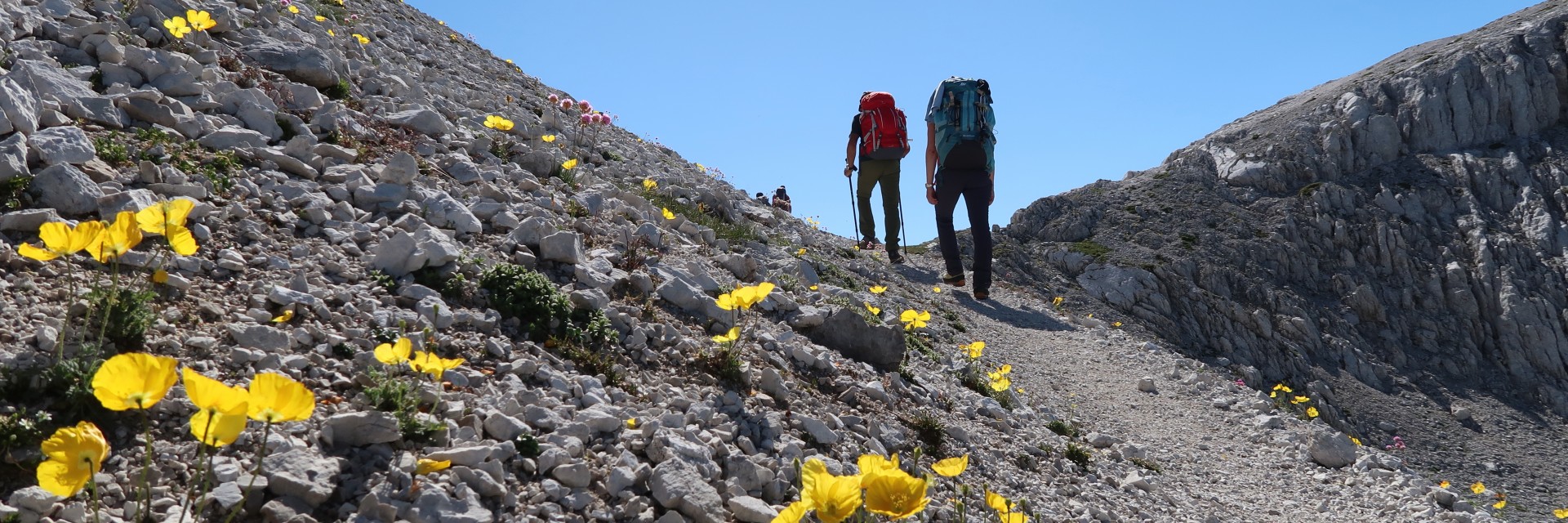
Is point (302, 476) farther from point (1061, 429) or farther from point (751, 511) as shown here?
point (1061, 429)

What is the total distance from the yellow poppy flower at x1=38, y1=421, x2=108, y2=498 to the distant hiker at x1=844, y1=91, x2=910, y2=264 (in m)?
13.2

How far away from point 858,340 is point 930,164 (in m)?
6.36

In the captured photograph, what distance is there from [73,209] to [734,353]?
141 inches

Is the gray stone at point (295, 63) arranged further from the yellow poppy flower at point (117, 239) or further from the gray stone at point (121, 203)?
the yellow poppy flower at point (117, 239)

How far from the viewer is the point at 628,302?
5.85 metres

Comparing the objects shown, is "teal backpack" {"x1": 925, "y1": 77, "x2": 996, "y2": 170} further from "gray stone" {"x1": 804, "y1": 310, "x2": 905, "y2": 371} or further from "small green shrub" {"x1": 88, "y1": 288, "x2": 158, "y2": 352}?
"small green shrub" {"x1": 88, "y1": 288, "x2": 158, "y2": 352}

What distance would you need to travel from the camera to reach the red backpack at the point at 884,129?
14.8 m

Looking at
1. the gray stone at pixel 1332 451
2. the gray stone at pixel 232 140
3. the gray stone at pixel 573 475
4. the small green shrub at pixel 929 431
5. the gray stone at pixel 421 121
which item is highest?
the gray stone at pixel 421 121

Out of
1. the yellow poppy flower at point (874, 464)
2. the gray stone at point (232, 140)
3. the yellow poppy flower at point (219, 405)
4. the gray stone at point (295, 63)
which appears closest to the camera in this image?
the yellow poppy flower at point (219, 405)

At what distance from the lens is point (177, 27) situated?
6.68m

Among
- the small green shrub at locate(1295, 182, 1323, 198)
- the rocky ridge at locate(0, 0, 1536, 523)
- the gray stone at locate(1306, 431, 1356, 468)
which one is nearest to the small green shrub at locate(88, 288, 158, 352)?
the rocky ridge at locate(0, 0, 1536, 523)

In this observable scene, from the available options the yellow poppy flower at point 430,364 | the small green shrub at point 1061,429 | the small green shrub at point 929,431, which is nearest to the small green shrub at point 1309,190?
the small green shrub at point 1061,429

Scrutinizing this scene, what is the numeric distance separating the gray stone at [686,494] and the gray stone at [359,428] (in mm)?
1127

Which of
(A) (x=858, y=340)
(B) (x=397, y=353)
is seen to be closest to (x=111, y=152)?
(B) (x=397, y=353)
